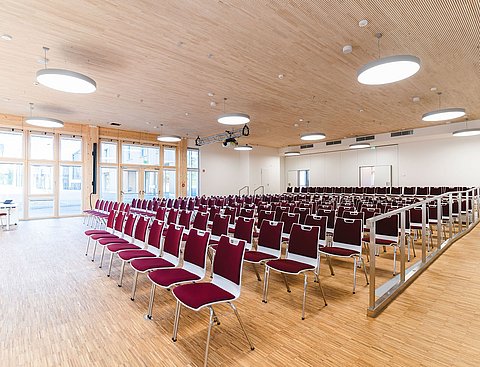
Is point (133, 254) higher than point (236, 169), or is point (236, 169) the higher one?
point (236, 169)

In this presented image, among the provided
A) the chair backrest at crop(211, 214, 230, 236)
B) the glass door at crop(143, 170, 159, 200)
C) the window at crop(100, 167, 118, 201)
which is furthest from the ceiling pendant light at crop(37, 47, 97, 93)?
the glass door at crop(143, 170, 159, 200)

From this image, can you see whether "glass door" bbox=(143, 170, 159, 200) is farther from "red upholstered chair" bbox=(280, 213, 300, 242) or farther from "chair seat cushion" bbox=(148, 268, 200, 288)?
"chair seat cushion" bbox=(148, 268, 200, 288)

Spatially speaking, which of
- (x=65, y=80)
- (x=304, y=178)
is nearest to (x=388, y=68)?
(x=65, y=80)

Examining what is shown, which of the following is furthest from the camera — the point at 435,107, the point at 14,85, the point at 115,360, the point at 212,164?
the point at 212,164

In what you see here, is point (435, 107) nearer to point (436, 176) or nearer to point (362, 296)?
point (436, 176)

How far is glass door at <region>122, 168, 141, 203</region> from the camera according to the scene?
14.5 m

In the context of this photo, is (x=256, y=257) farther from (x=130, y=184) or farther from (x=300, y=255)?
(x=130, y=184)

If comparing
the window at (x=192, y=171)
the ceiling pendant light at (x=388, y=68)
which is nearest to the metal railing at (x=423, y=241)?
the ceiling pendant light at (x=388, y=68)

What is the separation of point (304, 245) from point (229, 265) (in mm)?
1297

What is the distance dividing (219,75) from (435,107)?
8196 millimetres

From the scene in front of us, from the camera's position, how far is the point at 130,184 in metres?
14.7

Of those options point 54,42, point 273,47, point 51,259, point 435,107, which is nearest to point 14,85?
point 54,42

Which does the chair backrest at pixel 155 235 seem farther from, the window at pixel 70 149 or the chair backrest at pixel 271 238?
the window at pixel 70 149

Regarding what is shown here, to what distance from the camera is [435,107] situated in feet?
32.8
